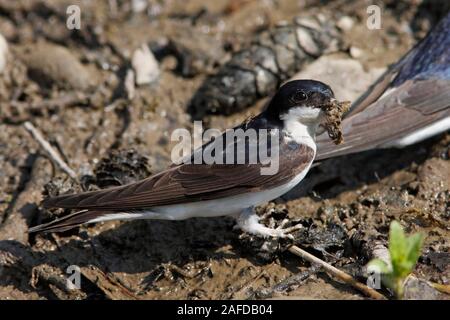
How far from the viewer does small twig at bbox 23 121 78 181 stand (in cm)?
516

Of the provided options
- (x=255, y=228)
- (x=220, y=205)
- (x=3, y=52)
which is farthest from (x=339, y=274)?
(x=3, y=52)

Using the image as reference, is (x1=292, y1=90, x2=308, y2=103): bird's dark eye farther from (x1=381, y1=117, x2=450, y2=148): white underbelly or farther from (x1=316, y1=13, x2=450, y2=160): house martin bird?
(x1=381, y1=117, x2=450, y2=148): white underbelly

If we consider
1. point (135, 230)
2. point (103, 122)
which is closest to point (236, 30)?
point (103, 122)

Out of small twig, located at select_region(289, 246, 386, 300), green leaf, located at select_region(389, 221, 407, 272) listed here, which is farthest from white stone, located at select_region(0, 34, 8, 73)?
green leaf, located at select_region(389, 221, 407, 272)

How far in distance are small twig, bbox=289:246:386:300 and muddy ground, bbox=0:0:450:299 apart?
0.16 feet

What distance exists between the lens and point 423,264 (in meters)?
4.15

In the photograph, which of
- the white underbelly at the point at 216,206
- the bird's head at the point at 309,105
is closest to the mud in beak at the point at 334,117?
the bird's head at the point at 309,105

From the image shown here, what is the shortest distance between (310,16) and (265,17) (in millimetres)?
516

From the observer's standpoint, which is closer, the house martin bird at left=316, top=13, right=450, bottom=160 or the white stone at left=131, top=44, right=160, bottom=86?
the house martin bird at left=316, top=13, right=450, bottom=160

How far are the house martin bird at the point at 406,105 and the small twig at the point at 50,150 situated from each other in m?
1.60

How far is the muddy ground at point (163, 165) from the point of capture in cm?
442

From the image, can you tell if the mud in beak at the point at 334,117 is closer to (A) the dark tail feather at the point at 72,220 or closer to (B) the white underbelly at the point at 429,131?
(B) the white underbelly at the point at 429,131

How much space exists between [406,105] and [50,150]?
7.63 ft

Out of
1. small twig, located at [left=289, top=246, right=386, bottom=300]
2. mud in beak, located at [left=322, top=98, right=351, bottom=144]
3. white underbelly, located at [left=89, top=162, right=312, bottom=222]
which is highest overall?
mud in beak, located at [left=322, top=98, right=351, bottom=144]
